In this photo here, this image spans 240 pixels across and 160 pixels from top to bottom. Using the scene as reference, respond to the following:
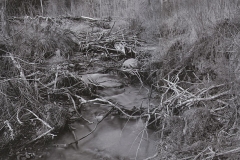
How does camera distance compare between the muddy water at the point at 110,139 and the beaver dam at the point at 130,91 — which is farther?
the muddy water at the point at 110,139

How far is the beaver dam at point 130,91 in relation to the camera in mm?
2957

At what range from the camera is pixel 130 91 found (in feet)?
16.1

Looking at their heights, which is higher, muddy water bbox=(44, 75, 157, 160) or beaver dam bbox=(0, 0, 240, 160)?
beaver dam bbox=(0, 0, 240, 160)

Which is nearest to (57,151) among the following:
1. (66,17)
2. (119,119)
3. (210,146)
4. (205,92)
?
(119,119)

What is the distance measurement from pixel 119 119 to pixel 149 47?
8.53 feet

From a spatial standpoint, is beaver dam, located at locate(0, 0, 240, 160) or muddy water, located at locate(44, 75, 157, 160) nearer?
beaver dam, located at locate(0, 0, 240, 160)

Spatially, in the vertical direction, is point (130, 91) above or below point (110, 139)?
above

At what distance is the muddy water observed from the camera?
10.4 ft

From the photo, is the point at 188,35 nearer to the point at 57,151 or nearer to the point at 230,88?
the point at 230,88

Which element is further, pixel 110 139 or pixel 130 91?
pixel 130 91

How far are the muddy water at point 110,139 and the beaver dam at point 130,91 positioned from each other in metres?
0.01

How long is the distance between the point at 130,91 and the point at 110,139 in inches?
62.2

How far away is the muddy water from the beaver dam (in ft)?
0.05

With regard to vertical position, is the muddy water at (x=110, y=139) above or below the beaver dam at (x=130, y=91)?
below
